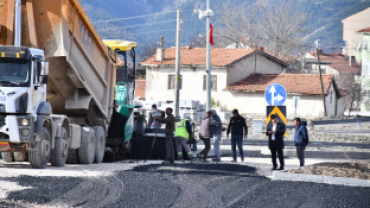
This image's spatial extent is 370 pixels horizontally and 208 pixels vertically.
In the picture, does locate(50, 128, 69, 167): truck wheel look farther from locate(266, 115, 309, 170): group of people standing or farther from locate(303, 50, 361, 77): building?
locate(303, 50, 361, 77): building

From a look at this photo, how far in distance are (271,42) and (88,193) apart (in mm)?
55662

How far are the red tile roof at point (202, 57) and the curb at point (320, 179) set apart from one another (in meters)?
34.5

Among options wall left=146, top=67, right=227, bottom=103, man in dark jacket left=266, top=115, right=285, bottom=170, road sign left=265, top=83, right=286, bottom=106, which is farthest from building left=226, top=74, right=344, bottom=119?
man in dark jacket left=266, top=115, right=285, bottom=170

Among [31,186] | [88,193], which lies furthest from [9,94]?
[88,193]

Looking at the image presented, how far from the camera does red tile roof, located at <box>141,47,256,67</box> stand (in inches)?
1802

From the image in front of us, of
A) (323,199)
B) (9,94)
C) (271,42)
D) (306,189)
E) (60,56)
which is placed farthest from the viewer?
(271,42)

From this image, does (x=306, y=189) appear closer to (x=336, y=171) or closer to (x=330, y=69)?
(x=336, y=171)

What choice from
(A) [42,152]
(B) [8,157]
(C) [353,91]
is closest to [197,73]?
(C) [353,91]

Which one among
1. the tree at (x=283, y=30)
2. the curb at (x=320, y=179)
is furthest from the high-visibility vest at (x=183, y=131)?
the tree at (x=283, y=30)

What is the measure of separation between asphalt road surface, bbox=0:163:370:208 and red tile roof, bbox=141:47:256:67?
3483 cm

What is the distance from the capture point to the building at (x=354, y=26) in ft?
347

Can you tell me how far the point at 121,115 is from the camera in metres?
16.0

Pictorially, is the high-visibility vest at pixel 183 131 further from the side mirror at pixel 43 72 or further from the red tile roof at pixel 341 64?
the red tile roof at pixel 341 64

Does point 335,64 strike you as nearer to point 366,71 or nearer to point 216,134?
point 366,71
